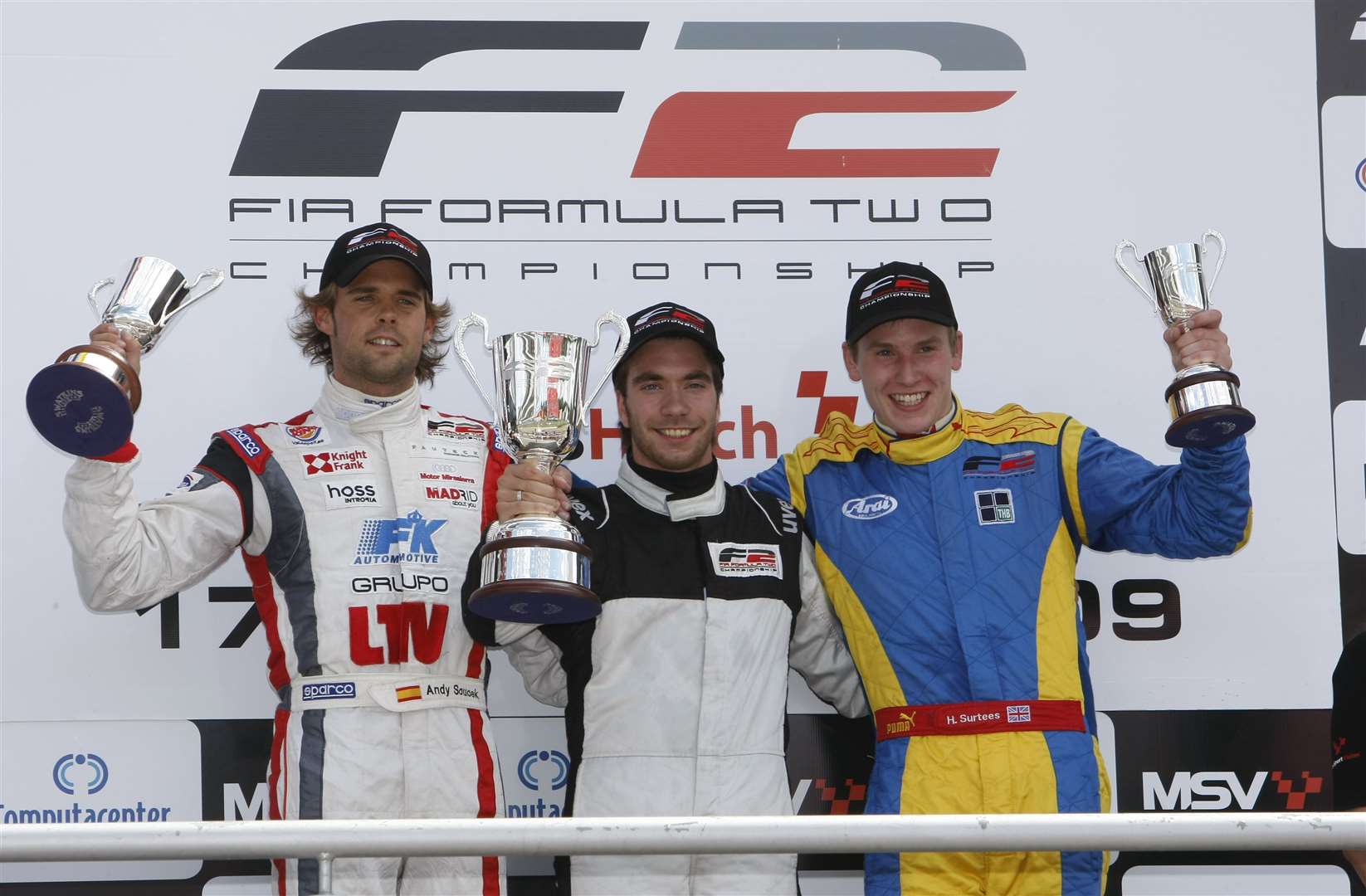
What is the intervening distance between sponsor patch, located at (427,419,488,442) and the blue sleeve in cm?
128

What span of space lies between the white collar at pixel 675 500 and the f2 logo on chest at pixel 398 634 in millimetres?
480

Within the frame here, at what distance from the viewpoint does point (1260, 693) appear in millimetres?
3330

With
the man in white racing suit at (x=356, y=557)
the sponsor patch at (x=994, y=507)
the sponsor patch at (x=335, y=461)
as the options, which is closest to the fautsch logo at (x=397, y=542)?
the man in white racing suit at (x=356, y=557)

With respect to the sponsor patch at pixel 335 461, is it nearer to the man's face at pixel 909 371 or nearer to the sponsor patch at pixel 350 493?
the sponsor patch at pixel 350 493

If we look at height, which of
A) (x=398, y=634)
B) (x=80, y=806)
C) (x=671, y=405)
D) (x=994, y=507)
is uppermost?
(x=671, y=405)

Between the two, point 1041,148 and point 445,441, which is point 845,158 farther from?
point 445,441

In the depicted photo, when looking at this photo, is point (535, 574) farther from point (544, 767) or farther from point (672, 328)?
point (544, 767)

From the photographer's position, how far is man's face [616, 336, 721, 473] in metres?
2.80

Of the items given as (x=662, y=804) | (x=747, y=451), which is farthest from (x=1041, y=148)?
(x=662, y=804)

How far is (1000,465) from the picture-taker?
2918 mm

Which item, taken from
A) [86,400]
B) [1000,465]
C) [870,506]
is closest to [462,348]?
[86,400]

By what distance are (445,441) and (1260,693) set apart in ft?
6.69

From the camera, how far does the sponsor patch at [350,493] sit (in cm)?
279

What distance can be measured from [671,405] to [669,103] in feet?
3.20
